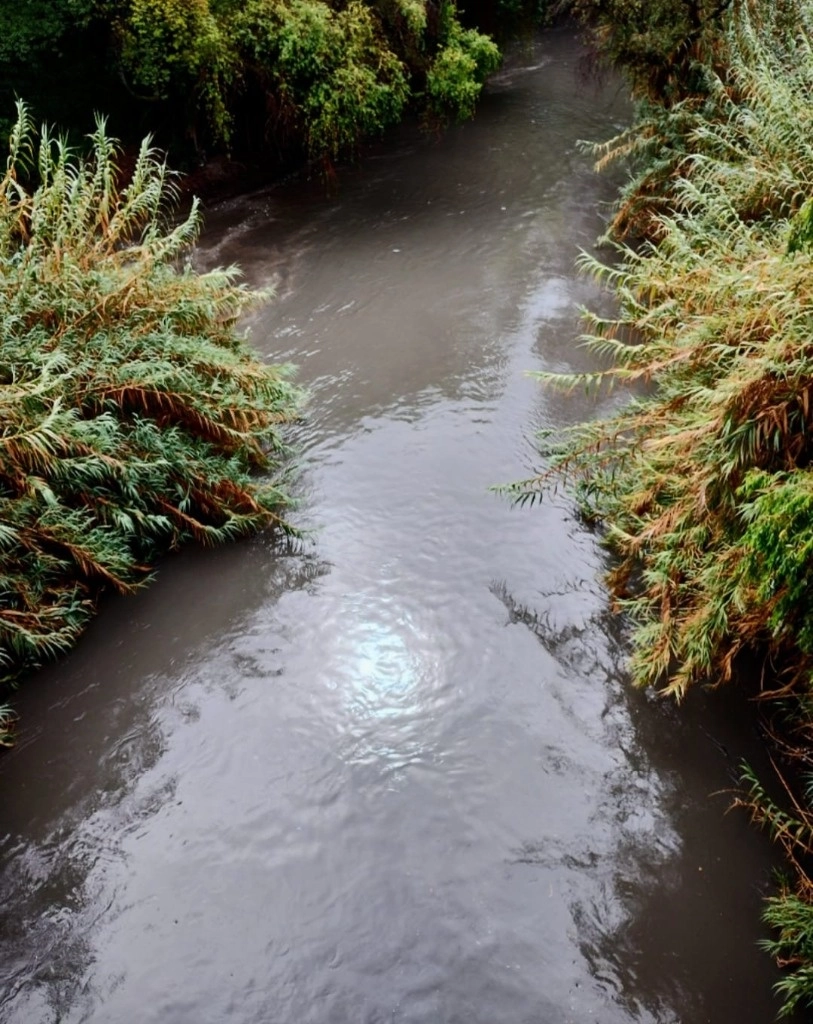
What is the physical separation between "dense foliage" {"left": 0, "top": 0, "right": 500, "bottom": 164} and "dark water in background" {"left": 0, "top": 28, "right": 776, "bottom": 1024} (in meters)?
5.12

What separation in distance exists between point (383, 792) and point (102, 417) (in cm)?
259

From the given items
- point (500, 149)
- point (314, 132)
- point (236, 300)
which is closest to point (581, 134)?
point (500, 149)

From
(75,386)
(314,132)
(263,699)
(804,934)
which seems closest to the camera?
(804,934)

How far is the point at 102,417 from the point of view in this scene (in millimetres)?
4152

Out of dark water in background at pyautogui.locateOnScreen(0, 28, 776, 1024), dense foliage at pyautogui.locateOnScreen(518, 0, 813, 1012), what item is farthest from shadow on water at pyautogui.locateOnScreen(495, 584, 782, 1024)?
dense foliage at pyautogui.locateOnScreen(518, 0, 813, 1012)

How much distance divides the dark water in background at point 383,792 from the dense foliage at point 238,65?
16.8ft

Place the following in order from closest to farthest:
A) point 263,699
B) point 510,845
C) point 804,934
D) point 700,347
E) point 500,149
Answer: point 804,934, point 510,845, point 700,347, point 263,699, point 500,149

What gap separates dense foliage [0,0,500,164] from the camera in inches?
302

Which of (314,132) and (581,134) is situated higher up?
(314,132)

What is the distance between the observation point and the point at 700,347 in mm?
3357

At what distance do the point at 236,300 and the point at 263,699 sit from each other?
314 cm

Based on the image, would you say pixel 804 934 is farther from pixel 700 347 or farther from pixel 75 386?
pixel 75 386

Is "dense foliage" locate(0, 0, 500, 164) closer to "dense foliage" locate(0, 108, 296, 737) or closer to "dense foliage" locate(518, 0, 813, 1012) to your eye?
"dense foliage" locate(0, 108, 296, 737)

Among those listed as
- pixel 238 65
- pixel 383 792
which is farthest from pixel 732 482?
pixel 238 65
